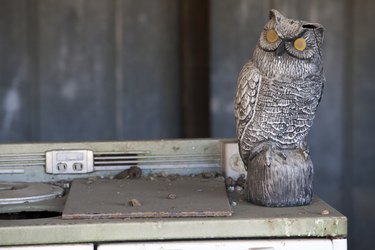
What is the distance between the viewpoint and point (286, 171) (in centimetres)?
200

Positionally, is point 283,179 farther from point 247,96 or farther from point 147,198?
point 147,198

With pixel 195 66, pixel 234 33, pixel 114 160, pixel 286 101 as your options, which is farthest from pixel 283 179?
pixel 195 66

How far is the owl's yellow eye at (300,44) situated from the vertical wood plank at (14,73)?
2.81 metres

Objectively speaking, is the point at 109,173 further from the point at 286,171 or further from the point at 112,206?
the point at 286,171

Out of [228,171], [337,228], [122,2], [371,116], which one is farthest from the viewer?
[122,2]

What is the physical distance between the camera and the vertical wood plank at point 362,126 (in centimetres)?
421

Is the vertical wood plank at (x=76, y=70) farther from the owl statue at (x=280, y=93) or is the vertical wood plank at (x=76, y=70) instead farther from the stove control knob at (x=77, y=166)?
the owl statue at (x=280, y=93)

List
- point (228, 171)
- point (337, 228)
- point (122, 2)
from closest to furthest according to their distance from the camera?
point (337, 228)
point (228, 171)
point (122, 2)

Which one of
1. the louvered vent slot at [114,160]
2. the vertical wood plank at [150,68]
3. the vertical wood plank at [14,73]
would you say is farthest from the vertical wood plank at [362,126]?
the louvered vent slot at [114,160]

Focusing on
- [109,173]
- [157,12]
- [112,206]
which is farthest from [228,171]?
[157,12]

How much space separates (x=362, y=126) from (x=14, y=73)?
2.06 m

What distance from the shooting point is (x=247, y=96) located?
80.4 inches

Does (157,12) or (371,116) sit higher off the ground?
(157,12)

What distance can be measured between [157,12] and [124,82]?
1.54 ft
